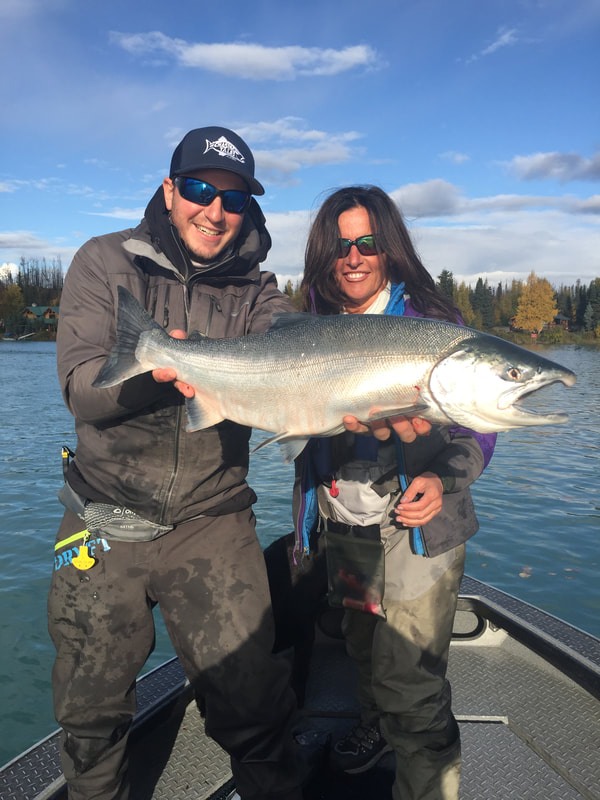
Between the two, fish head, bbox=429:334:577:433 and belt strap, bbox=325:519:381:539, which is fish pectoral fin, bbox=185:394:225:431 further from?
fish head, bbox=429:334:577:433

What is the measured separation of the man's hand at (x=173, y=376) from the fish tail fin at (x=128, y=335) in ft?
0.28

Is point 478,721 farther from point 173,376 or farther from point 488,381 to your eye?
point 173,376

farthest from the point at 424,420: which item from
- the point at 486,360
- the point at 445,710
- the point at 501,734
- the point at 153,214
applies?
the point at 501,734

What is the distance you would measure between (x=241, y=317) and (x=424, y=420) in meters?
1.27

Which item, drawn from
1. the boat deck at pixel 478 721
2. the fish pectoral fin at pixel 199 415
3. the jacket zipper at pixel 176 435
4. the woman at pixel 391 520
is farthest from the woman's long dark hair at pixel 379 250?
the boat deck at pixel 478 721

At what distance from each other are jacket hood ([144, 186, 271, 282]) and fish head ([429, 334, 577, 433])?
1391mm

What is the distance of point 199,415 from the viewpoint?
3.20 metres

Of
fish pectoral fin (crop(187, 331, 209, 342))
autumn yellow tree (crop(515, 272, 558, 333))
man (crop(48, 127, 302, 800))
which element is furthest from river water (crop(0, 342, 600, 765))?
autumn yellow tree (crop(515, 272, 558, 333))

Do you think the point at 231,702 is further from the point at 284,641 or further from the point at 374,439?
the point at 374,439

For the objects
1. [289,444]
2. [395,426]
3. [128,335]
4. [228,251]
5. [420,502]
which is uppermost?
[228,251]

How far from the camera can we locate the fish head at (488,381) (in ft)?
9.93

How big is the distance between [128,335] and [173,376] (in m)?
0.32

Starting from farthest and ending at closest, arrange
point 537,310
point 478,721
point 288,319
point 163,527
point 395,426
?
point 537,310 < point 478,721 < point 288,319 < point 163,527 < point 395,426

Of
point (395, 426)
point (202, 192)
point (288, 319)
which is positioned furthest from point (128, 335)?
point (395, 426)
